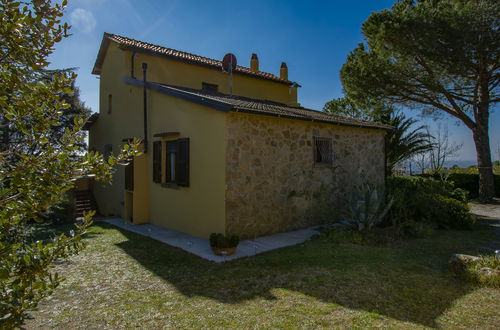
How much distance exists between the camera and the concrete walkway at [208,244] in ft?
22.5

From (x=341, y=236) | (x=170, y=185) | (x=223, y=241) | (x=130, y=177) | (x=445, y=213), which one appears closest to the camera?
(x=223, y=241)

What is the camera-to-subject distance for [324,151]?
10188mm

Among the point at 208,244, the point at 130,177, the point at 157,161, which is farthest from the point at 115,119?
the point at 208,244

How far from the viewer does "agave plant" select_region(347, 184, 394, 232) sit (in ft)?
26.3

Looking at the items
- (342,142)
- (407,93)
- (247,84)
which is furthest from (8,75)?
(407,93)

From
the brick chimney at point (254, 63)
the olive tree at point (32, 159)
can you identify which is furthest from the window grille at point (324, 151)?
the brick chimney at point (254, 63)

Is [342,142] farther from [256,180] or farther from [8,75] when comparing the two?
[8,75]

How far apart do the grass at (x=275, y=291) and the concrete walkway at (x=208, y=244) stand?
345 millimetres

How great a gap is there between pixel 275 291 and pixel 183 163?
4878 mm

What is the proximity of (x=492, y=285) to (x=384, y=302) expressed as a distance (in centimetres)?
195

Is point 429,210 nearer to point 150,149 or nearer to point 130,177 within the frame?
point 150,149

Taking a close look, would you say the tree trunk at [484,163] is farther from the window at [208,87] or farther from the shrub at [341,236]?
the window at [208,87]

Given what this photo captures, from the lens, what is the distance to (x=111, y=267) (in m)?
6.03

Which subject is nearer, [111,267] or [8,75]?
[8,75]
